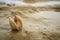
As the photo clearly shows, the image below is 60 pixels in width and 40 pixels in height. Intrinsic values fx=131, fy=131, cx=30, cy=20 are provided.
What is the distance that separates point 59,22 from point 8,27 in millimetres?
676

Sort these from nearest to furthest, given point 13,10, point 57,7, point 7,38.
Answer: point 7,38, point 13,10, point 57,7

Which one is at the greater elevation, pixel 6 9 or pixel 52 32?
pixel 6 9

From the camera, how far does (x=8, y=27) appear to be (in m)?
1.59

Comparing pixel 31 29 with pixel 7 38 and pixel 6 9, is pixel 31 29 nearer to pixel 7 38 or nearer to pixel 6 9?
pixel 7 38

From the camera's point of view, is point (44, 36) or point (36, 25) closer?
point (44, 36)

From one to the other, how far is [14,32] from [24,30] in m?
0.12

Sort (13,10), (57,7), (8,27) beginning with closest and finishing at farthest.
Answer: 1. (8,27)
2. (13,10)
3. (57,7)

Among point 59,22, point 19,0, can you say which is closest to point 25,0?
point 19,0

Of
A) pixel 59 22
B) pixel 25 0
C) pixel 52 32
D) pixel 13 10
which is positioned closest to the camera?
pixel 52 32

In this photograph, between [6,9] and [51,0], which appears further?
[51,0]

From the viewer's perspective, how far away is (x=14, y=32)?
4.75 feet

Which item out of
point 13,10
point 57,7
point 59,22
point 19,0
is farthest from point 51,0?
point 59,22

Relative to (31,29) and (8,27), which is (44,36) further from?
(8,27)

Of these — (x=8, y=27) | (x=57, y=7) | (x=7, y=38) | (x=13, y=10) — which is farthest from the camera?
(x=57, y=7)
